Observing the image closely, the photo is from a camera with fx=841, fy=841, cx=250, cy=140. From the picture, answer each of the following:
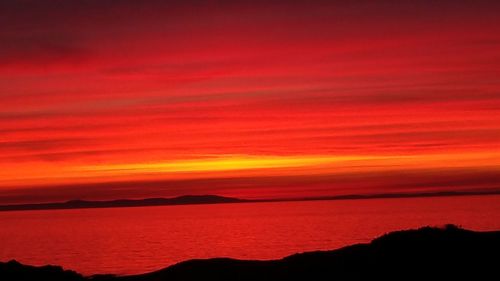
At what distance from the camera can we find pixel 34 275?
128ft

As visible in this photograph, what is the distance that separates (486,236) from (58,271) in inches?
781

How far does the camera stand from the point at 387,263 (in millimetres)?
33188

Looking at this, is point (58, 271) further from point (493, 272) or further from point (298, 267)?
point (493, 272)

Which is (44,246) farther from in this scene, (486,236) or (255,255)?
(486,236)

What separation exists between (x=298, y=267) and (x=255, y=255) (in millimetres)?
49822

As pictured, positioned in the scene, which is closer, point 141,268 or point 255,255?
point 141,268

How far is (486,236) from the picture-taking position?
3484 centimetres

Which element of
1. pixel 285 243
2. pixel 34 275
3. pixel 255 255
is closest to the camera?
pixel 34 275

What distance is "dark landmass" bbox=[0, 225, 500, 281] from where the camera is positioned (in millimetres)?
31641

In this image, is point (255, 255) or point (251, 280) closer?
point (251, 280)

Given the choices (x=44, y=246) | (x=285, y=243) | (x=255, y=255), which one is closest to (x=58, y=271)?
(x=255, y=255)

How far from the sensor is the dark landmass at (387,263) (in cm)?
3164

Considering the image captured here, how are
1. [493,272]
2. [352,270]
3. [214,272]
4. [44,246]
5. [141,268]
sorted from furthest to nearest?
[44,246] < [141,268] < [214,272] < [352,270] < [493,272]

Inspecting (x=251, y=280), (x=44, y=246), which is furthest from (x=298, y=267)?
(x=44, y=246)
